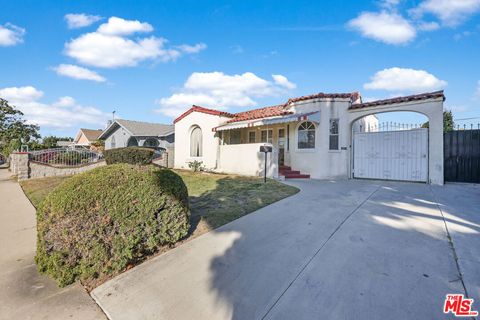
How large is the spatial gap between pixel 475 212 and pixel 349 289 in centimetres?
561

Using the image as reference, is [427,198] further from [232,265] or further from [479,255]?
[232,265]

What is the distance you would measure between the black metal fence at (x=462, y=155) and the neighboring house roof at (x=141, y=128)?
22980mm

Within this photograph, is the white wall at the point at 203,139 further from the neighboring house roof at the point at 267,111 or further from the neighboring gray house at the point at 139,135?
the neighboring gray house at the point at 139,135

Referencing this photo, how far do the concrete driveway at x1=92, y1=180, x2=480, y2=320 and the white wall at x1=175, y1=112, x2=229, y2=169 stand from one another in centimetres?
1052

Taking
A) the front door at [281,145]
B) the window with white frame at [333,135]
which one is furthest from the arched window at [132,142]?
the window with white frame at [333,135]

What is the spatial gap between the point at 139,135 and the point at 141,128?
6.75 feet

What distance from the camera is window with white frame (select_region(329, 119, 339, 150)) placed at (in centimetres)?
1268

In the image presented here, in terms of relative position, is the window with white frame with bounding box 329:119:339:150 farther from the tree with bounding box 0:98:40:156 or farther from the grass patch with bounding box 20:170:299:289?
the tree with bounding box 0:98:40:156

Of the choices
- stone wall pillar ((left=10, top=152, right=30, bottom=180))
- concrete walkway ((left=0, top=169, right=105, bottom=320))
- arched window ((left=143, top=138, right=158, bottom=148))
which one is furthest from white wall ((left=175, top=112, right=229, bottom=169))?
concrete walkway ((left=0, top=169, right=105, bottom=320))

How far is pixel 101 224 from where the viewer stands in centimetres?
343

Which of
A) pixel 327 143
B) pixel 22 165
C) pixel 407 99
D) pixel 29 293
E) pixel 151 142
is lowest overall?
pixel 29 293

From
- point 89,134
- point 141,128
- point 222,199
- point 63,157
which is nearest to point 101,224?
point 222,199

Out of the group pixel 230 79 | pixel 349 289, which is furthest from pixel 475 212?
pixel 230 79

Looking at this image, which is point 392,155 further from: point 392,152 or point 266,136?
point 266,136
